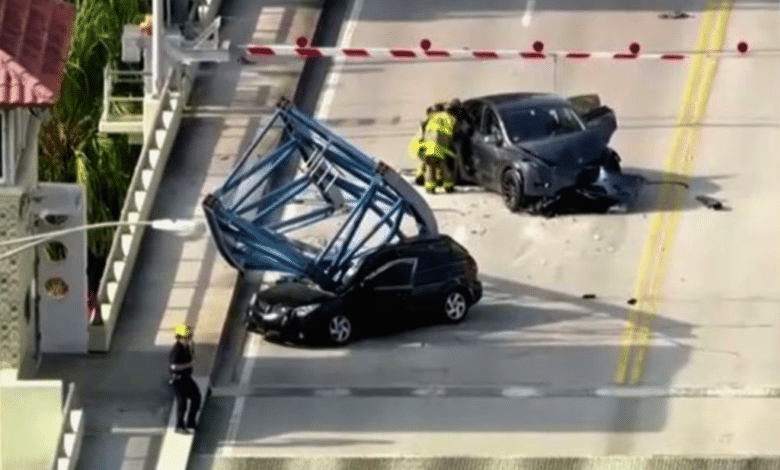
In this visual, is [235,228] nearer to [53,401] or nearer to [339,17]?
[53,401]

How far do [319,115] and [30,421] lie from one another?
12858 mm

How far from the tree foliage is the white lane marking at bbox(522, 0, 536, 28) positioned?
7.14 metres

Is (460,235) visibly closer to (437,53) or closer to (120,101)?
(437,53)

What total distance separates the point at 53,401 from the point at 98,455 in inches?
35.2

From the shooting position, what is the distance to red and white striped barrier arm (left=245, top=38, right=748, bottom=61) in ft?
191

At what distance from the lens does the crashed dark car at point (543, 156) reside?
5331 cm

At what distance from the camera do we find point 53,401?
46281 mm

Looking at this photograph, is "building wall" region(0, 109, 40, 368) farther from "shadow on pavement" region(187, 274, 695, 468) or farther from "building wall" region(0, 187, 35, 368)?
"shadow on pavement" region(187, 274, 695, 468)

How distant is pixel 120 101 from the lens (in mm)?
60062

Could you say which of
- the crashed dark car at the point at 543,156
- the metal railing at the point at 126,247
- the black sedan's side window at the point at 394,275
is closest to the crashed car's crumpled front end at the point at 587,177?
the crashed dark car at the point at 543,156

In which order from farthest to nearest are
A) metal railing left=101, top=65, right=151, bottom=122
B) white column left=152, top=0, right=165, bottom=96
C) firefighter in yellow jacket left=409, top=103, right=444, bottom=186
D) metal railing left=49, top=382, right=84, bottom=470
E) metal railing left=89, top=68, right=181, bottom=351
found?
metal railing left=101, top=65, right=151, bottom=122
white column left=152, top=0, right=165, bottom=96
firefighter in yellow jacket left=409, top=103, right=444, bottom=186
metal railing left=89, top=68, right=181, bottom=351
metal railing left=49, top=382, right=84, bottom=470

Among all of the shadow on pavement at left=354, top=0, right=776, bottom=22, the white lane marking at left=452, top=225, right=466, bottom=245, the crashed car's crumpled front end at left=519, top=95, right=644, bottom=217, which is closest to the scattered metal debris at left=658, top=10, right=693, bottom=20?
the shadow on pavement at left=354, top=0, right=776, bottom=22

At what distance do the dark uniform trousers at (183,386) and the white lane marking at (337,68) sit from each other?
11.7 m

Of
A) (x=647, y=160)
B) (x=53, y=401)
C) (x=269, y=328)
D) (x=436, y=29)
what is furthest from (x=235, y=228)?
(x=436, y=29)
